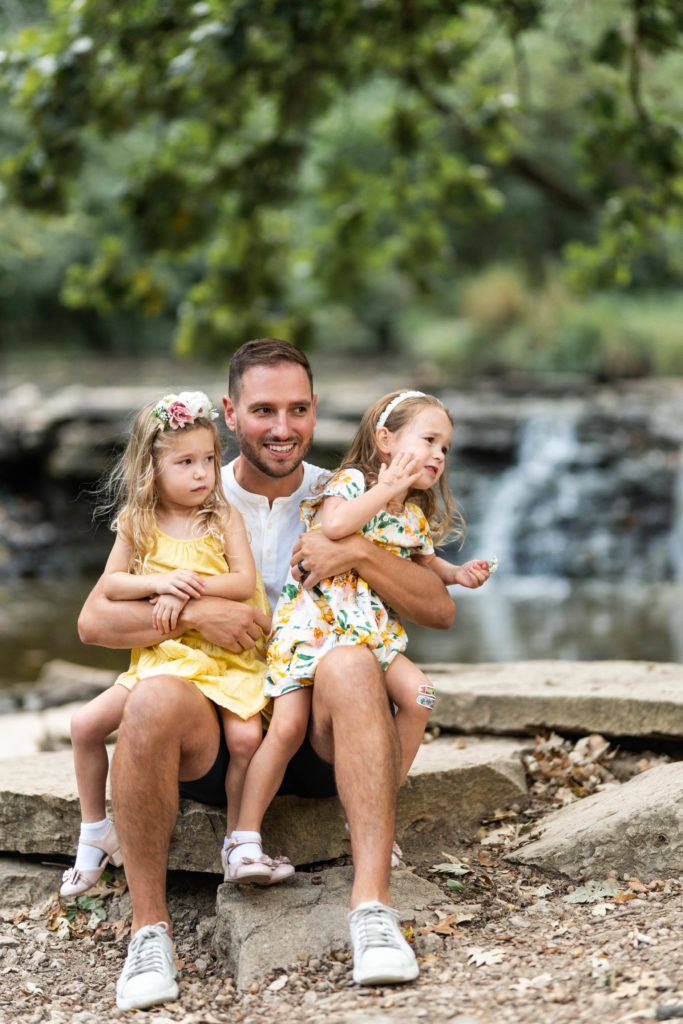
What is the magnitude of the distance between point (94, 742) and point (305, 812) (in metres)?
0.61

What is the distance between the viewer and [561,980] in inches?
84.6

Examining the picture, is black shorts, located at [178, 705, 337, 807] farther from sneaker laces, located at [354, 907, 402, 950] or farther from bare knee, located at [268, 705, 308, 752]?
sneaker laces, located at [354, 907, 402, 950]

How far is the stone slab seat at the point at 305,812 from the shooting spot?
109 inches

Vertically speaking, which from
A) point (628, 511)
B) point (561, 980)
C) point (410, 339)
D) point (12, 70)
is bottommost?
point (561, 980)

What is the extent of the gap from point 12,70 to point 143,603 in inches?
137

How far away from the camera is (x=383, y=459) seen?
277cm

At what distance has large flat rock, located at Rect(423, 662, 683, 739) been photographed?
3336 millimetres

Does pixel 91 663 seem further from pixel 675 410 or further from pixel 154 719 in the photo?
pixel 675 410

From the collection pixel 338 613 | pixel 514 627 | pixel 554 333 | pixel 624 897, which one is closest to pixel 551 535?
pixel 514 627

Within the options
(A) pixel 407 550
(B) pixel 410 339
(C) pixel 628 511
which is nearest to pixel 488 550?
(C) pixel 628 511

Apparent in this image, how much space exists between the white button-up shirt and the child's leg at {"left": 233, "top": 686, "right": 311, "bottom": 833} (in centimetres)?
42

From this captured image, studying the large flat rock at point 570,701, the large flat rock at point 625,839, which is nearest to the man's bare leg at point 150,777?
the large flat rock at point 625,839

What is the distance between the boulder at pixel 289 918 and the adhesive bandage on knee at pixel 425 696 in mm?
487

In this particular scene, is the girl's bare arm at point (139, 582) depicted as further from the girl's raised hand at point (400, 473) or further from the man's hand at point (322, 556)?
the girl's raised hand at point (400, 473)
